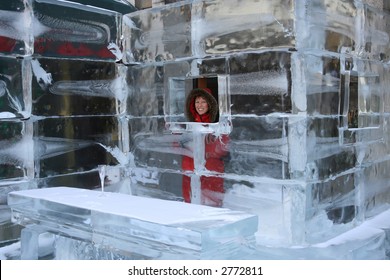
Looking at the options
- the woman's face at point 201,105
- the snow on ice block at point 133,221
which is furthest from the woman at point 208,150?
the snow on ice block at point 133,221

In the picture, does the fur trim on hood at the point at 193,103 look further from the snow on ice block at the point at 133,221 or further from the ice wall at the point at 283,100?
the snow on ice block at the point at 133,221

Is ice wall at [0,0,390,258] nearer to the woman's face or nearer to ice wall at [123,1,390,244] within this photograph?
ice wall at [123,1,390,244]

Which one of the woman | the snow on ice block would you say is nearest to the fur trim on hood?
the woman

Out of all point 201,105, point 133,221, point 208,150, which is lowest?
point 133,221

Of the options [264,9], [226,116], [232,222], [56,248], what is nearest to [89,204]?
[56,248]

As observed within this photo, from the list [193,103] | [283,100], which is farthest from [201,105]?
[283,100]

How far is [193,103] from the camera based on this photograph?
4559mm

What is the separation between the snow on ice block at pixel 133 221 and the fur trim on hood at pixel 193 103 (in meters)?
1.43

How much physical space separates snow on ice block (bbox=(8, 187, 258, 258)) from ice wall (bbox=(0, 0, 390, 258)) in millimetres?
1229

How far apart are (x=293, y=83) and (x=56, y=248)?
2178mm

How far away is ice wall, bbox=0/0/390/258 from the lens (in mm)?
3852

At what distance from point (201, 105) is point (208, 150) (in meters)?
0.46

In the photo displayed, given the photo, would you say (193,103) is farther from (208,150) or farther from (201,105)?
(208,150)

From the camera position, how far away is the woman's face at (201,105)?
4.45 metres
